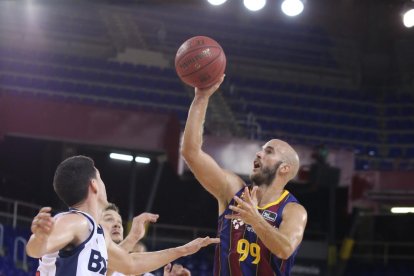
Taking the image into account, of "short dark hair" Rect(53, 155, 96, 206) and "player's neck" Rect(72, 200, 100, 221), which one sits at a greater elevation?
"short dark hair" Rect(53, 155, 96, 206)

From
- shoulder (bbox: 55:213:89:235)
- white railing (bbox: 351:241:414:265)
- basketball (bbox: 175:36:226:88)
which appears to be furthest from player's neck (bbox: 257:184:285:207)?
white railing (bbox: 351:241:414:265)

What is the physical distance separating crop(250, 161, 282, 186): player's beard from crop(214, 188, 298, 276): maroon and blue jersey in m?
0.18

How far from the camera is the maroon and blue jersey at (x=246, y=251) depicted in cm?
505

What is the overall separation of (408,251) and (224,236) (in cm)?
1328

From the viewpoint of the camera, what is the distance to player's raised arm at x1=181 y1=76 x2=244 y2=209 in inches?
203

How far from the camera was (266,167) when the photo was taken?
5414 mm

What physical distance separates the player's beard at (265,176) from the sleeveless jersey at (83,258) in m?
1.41

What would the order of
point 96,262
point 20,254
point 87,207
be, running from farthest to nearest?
point 20,254
point 87,207
point 96,262

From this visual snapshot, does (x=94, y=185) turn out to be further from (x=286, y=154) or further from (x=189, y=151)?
(x=286, y=154)

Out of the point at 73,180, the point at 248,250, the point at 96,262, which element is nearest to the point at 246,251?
the point at 248,250

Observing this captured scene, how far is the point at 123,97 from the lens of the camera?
18.5m

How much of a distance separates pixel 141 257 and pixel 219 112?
12738 millimetres

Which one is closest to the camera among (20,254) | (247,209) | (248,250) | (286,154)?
(247,209)

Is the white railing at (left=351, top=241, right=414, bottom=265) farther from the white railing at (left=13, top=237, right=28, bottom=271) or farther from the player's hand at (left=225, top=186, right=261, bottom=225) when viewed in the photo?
the player's hand at (left=225, top=186, right=261, bottom=225)
